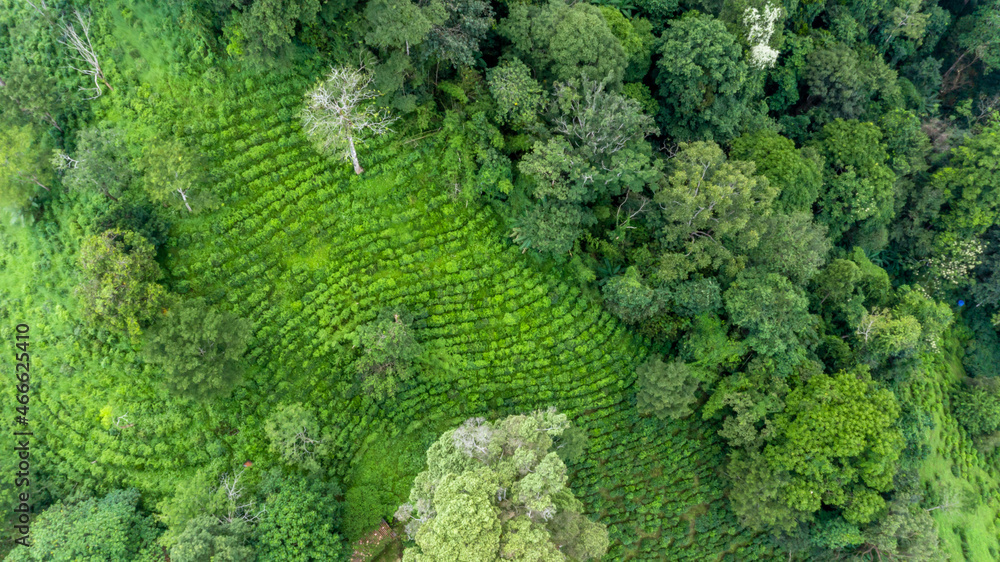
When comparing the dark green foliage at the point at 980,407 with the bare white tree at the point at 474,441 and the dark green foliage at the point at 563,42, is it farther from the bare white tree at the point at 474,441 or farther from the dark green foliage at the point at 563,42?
the bare white tree at the point at 474,441

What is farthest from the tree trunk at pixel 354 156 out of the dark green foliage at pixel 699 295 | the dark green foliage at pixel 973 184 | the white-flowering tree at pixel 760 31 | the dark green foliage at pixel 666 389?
the dark green foliage at pixel 973 184

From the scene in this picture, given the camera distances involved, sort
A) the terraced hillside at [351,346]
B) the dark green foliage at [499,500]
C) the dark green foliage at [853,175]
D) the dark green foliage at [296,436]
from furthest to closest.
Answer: the dark green foliage at [853,175], the terraced hillside at [351,346], the dark green foliage at [296,436], the dark green foliage at [499,500]

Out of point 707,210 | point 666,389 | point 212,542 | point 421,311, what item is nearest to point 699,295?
point 707,210

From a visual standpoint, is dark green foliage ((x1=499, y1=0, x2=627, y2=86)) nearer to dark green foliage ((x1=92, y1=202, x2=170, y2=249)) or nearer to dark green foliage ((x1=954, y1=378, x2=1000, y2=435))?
dark green foliage ((x1=92, y1=202, x2=170, y2=249))

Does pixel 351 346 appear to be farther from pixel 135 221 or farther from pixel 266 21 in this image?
pixel 266 21

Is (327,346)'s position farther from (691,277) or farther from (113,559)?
(691,277)

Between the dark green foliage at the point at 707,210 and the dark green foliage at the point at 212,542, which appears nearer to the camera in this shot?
the dark green foliage at the point at 212,542
